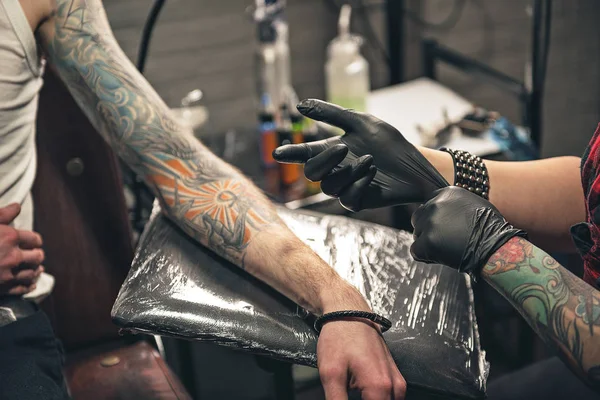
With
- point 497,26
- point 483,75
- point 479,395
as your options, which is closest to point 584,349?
point 479,395

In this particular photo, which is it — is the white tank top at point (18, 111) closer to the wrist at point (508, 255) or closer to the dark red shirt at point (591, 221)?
the wrist at point (508, 255)

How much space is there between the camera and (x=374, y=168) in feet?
3.08

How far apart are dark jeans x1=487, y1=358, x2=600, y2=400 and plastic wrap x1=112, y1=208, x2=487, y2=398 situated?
22 centimetres

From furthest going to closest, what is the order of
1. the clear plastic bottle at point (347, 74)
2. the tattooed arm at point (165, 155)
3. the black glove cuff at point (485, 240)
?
the clear plastic bottle at point (347, 74) < the tattooed arm at point (165, 155) < the black glove cuff at point (485, 240)

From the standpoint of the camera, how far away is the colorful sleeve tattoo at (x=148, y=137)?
1.03 metres

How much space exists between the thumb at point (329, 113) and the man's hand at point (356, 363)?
284mm

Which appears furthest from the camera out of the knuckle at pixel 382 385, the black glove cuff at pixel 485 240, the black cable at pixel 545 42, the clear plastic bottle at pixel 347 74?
the clear plastic bottle at pixel 347 74

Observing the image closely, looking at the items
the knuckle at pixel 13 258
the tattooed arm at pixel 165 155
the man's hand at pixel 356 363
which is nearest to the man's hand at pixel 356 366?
the man's hand at pixel 356 363

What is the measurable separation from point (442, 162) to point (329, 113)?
277 millimetres

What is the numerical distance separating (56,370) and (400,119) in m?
1.24

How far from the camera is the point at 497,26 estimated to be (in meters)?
2.69

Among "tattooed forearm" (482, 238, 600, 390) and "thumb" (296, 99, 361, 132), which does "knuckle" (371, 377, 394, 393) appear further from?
"thumb" (296, 99, 361, 132)

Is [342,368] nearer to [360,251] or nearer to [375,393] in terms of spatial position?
[375,393]

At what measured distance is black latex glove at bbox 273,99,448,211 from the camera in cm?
94
